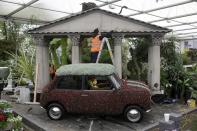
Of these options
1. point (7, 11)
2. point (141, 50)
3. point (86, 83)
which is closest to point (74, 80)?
point (86, 83)

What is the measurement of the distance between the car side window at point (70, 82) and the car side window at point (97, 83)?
0.83 ft

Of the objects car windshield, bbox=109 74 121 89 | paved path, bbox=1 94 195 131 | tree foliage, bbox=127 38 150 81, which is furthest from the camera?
tree foliage, bbox=127 38 150 81

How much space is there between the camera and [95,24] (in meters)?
8.95

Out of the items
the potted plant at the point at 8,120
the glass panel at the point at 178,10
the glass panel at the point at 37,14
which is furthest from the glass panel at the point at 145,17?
the potted plant at the point at 8,120

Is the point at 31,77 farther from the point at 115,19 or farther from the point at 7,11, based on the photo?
the point at 7,11

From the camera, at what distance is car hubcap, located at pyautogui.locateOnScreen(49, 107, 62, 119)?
23.5 feet

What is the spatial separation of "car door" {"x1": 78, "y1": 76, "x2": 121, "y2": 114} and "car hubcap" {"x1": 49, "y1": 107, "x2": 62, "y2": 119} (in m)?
0.64

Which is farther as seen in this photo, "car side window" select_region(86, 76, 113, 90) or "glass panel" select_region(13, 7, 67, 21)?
"glass panel" select_region(13, 7, 67, 21)

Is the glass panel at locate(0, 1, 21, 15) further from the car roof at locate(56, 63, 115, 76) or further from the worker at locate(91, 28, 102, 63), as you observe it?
the car roof at locate(56, 63, 115, 76)

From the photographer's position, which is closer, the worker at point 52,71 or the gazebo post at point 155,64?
the gazebo post at point 155,64

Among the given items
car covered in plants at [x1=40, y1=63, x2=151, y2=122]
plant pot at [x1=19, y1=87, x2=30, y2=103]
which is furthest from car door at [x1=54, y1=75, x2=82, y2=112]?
plant pot at [x1=19, y1=87, x2=30, y2=103]

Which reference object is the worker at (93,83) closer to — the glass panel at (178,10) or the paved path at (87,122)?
the paved path at (87,122)

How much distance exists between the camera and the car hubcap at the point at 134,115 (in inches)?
269

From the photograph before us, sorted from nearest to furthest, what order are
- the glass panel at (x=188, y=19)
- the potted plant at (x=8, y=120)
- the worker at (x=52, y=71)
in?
the potted plant at (x=8, y=120) < the worker at (x=52, y=71) < the glass panel at (x=188, y=19)
